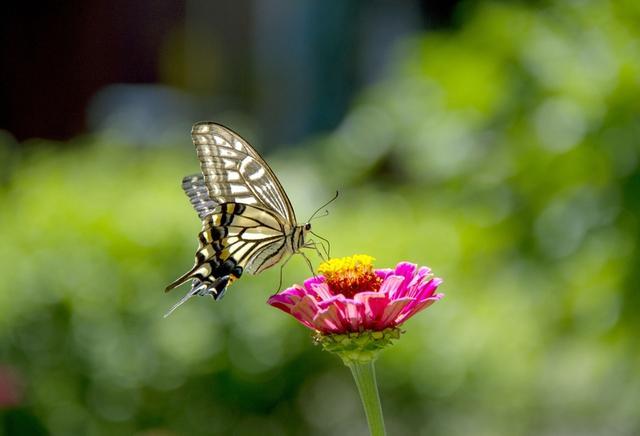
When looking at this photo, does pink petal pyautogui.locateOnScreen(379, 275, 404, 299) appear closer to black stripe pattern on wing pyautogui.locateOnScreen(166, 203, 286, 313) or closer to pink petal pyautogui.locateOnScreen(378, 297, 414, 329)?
pink petal pyautogui.locateOnScreen(378, 297, 414, 329)

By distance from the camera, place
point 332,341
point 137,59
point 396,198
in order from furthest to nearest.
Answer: point 137,59
point 396,198
point 332,341

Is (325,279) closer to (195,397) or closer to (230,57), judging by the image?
(195,397)

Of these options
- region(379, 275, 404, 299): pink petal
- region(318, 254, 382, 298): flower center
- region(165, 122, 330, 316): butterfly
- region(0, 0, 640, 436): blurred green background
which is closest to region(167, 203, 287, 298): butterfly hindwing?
region(165, 122, 330, 316): butterfly

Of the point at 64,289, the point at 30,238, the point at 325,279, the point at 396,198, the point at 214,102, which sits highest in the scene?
the point at 214,102

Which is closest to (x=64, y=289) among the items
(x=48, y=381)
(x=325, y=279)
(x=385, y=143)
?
(x=48, y=381)

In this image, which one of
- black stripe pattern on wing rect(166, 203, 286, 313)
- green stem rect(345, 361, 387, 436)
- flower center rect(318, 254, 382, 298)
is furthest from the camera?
black stripe pattern on wing rect(166, 203, 286, 313)

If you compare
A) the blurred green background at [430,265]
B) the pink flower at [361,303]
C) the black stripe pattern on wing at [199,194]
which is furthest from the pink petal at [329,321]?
the blurred green background at [430,265]
